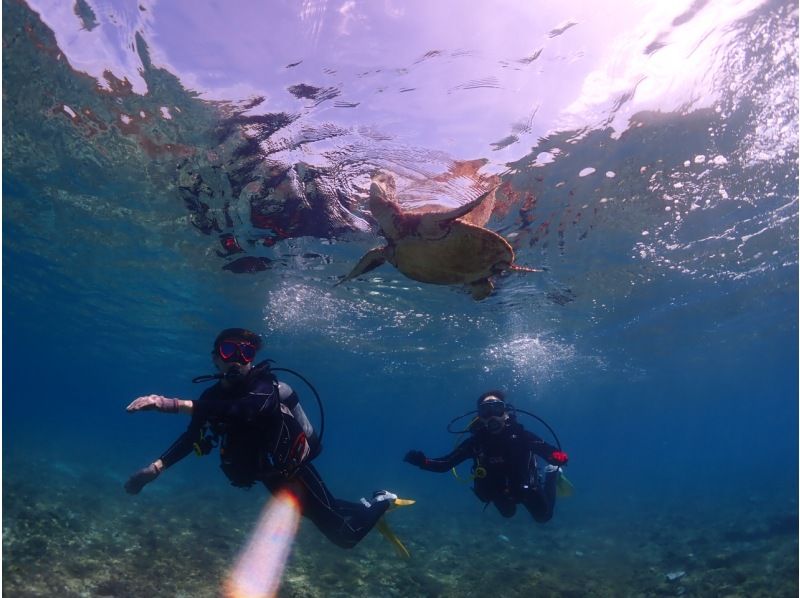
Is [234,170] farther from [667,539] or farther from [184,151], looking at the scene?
[667,539]

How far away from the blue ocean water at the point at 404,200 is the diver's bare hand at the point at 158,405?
5584 millimetres

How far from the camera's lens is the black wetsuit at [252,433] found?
5.14 meters

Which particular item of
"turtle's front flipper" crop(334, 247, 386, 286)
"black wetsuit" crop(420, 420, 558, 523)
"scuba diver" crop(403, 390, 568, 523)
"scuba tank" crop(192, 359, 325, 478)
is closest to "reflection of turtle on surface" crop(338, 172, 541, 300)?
"turtle's front flipper" crop(334, 247, 386, 286)

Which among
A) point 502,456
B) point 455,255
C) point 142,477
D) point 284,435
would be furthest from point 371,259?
point 502,456

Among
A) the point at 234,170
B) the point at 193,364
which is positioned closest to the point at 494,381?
the point at 193,364

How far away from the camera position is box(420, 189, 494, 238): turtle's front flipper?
5.28 m

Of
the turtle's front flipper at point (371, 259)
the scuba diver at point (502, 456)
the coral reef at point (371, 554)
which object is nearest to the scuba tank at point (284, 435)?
the turtle's front flipper at point (371, 259)

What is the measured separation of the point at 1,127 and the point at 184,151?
5.04 meters

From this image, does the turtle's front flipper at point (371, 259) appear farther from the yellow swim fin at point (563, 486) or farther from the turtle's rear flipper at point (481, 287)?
the yellow swim fin at point (563, 486)

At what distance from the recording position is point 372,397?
53.3 m

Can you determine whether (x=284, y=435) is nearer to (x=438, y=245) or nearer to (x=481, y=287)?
(x=438, y=245)

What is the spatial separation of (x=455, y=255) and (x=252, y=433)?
370 cm

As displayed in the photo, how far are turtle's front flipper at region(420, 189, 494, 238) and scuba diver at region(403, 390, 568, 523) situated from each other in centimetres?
477

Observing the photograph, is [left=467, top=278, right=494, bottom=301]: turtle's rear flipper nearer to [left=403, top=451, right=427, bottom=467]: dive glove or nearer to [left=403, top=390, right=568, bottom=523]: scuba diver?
[left=403, top=390, right=568, bottom=523]: scuba diver
